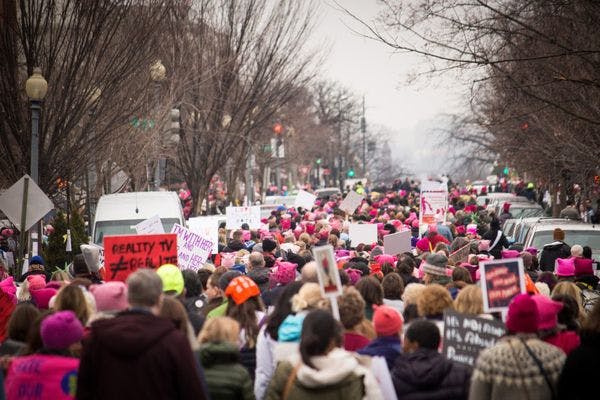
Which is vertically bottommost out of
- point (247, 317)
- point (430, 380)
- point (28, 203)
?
point (430, 380)

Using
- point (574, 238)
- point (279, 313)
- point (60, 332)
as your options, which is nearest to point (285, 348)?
point (279, 313)

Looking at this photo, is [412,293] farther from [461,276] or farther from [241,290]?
[461,276]

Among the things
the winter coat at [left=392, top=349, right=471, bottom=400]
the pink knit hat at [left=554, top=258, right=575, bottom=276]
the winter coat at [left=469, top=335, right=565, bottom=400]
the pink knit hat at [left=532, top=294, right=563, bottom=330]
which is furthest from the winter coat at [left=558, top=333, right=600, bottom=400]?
the pink knit hat at [left=554, top=258, right=575, bottom=276]

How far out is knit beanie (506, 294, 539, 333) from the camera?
7070mm

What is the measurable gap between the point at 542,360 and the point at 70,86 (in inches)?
710

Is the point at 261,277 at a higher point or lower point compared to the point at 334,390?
higher

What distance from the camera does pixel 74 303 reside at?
8195 millimetres

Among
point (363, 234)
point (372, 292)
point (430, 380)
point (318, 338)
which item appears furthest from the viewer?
point (363, 234)

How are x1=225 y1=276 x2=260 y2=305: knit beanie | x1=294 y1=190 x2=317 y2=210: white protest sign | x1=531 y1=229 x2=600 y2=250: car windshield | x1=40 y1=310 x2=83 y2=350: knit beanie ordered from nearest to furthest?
x1=40 y1=310 x2=83 y2=350: knit beanie, x1=225 y1=276 x2=260 y2=305: knit beanie, x1=531 y1=229 x2=600 y2=250: car windshield, x1=294 y1=190 x2=317 y2=210: white protest sign

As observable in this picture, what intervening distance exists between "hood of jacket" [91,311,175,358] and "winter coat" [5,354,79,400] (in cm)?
95

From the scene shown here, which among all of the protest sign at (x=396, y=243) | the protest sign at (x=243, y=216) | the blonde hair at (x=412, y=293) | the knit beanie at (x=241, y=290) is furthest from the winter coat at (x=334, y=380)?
the protest sign at (x=243, y=216)

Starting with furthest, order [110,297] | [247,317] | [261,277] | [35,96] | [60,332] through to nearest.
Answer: [35,96] → [261,277] → [247,317] → [110,297] → [60,332]

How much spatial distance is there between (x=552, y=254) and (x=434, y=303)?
32.4 feet

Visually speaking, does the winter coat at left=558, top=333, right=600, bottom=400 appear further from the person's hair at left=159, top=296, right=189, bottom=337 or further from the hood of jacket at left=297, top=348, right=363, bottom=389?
the person's hair at left=159, top=296, right=189, bottom=337
